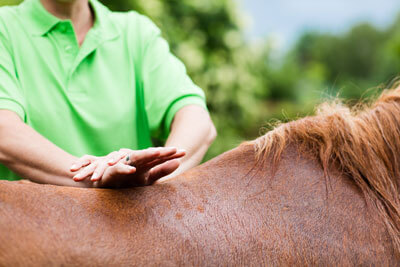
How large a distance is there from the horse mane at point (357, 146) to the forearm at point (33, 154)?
64 cm

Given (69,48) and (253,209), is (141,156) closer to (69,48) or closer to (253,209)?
(253,209)

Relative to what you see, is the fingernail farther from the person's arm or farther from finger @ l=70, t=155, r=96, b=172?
the person's arm

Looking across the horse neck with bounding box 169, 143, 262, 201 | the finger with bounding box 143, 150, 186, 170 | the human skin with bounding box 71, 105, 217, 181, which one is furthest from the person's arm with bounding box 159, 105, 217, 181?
the finger with bounding box 143, 150, 186, 170

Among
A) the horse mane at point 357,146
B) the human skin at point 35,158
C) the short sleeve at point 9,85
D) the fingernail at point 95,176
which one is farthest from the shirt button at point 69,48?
the horse mane at point 357,146

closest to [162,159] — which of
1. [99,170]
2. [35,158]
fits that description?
[99,170]

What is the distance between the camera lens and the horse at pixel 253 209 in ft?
3.91

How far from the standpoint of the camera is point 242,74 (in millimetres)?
7160

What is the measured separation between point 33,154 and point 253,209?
703mm

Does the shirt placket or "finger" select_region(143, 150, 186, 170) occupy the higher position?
the shirt placket

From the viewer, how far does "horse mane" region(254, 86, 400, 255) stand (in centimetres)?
151

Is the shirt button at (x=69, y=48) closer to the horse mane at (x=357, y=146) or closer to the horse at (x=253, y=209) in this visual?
the horse at (x=253, y=209)

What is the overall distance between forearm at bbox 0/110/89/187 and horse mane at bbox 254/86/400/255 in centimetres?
64

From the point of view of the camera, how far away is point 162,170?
4.61ft

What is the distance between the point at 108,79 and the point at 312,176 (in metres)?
0.80
